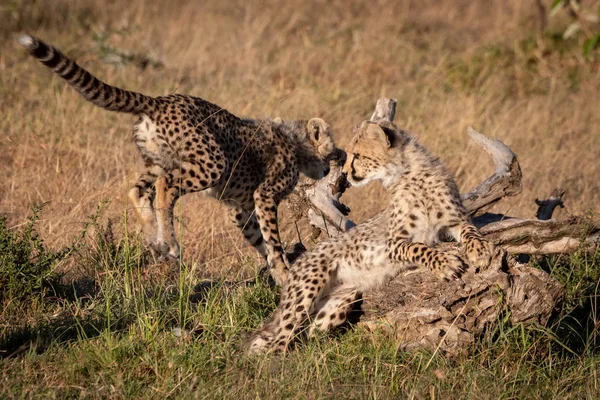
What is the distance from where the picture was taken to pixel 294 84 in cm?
935

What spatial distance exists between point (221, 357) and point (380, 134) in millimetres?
1560

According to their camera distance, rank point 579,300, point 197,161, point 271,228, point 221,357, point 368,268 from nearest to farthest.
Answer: point 221,357, point 368,268, point 579,300, point 197,161, point 271,228

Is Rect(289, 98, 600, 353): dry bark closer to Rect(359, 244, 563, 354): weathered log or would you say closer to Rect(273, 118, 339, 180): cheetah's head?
Rect(359, 244, 563, 354): weathered log

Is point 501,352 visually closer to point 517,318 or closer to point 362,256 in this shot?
point 517,318

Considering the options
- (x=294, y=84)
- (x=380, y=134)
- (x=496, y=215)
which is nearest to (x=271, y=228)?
(x=380, y=134)

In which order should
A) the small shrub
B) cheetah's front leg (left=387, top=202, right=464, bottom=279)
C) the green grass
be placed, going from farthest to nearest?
1. the small shrub
2. cheetah's front leg (left=387, top=202, right=464, bottom=279)
3. the green grass

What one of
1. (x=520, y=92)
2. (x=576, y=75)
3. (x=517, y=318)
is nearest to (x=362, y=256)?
(x=517, y=318)

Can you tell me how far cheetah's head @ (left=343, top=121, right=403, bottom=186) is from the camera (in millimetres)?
4844

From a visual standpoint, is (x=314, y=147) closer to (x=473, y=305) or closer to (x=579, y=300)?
(x=579, y=300)

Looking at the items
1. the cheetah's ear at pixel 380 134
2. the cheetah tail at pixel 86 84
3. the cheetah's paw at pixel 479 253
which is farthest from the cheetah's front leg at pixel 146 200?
the cheetah's paw at pixel 479 253

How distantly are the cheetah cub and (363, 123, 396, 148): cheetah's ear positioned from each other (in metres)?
0.92

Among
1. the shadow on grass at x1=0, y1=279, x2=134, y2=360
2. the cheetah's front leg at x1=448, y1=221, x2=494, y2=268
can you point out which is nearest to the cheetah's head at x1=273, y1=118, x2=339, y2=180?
the cheetah's front leg at x1=448, y1=221, x2=494, y2=268

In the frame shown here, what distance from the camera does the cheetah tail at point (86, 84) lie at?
4863 millimetres

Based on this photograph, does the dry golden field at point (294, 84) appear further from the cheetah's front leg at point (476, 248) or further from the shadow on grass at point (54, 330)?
the cheetah's front leg at point (476, 248)
